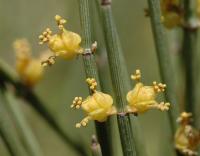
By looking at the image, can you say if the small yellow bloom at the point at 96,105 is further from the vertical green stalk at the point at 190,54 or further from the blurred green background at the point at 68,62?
the blurred green background at the point at 68,62

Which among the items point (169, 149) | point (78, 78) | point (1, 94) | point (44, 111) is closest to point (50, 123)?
point (44, 111)

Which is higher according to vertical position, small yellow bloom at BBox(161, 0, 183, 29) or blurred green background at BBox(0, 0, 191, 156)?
small yellow bloom at BBox(161, 0, 183, 29)

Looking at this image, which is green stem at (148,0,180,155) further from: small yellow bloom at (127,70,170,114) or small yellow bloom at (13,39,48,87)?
small yellow bloom at (13,39,48,87)

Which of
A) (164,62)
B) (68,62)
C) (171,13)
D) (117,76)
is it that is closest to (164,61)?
(164,62)

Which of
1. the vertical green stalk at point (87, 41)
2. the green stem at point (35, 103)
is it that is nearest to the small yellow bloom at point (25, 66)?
the green stem at point (35, 103)

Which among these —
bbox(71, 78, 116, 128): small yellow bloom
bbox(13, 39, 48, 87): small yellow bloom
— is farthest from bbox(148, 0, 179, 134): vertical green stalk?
bbox(13, 39, 48, 87): small yellow bloom

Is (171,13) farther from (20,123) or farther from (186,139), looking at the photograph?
(20,123)
